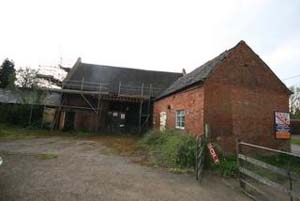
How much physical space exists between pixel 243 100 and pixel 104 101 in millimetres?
14508

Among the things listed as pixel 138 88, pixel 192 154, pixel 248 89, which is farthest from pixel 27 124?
pixel 248 89

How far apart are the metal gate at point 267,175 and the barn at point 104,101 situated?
13.1 m

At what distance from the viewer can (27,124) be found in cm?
2212

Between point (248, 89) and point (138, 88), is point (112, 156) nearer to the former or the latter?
point (248, 89)

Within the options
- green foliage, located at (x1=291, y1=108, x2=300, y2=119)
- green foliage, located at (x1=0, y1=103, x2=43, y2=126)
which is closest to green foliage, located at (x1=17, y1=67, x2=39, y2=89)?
green foliage, located at (x1=0, y1=103, x2=43, y2=126)

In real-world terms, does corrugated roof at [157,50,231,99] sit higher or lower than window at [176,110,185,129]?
higher

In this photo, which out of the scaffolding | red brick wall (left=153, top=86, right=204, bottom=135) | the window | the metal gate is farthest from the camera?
the scaffolding

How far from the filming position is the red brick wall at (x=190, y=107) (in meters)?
11.3

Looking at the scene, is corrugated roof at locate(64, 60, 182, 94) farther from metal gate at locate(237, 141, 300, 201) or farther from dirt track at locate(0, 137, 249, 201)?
dirt track at locate(0, 137, 249, 201)

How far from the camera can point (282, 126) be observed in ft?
39.2

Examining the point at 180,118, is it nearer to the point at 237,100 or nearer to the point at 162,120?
the point at 162,120

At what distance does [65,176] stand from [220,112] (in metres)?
8.15

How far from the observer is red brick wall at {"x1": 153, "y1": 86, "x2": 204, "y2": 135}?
1128 cm

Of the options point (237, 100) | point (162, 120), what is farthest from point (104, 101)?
point (237, 100)
